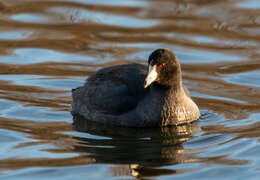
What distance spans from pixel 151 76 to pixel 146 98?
1.63ft

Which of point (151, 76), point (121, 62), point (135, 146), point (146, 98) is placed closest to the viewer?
point (135, 146)

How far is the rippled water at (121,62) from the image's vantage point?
7402 mm

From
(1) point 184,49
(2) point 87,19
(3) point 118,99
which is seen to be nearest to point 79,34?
(2) point 87,19

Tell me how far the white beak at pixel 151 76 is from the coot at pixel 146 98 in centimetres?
3

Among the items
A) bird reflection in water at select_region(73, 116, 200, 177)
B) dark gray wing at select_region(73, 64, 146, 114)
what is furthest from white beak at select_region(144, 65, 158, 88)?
bird reflection in water at select_region(73, 116, 200, 177)

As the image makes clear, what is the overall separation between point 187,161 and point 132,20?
7777mm

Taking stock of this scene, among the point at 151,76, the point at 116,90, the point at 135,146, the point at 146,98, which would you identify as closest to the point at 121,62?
the point at 116,90

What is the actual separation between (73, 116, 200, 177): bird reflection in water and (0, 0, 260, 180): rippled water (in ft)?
0.04

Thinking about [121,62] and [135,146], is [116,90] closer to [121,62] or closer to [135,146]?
[135,146]

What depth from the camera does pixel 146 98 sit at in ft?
29.4

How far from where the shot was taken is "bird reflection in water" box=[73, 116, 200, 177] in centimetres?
732

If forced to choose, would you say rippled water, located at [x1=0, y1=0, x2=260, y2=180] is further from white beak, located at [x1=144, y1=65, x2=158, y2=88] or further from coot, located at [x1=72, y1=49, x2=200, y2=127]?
white beak, located at [x1=144, y1=65, x2=158, y2=88]

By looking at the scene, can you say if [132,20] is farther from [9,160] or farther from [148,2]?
[9,160]

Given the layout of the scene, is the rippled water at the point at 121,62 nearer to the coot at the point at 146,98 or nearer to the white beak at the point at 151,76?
the coot at the point at 146,98
